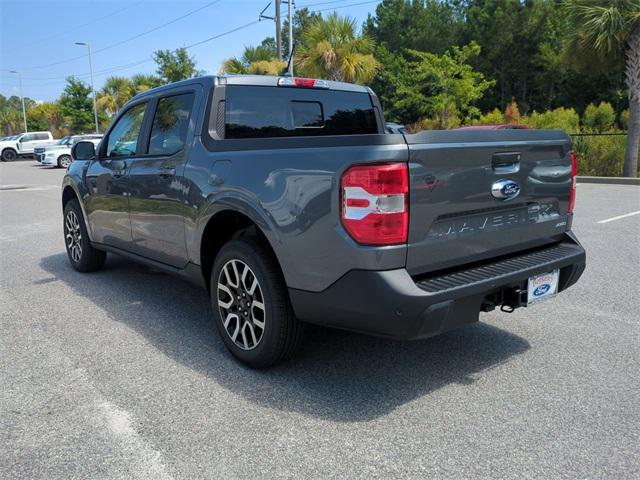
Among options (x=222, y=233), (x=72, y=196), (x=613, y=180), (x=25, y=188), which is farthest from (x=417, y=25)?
(x=222, y=233)

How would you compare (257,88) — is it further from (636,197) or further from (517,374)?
(636,197)

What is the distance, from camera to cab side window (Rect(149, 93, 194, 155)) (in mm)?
3988

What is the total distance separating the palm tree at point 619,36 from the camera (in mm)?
15555

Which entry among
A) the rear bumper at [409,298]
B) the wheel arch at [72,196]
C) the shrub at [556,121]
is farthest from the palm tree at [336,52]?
the rear bumper at [409,298]

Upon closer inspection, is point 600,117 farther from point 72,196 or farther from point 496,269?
point 496,269

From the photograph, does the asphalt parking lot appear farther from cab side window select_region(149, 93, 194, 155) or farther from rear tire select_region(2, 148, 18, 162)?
rear tire select_region(2, 148, 18, 162)

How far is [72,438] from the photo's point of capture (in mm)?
2719

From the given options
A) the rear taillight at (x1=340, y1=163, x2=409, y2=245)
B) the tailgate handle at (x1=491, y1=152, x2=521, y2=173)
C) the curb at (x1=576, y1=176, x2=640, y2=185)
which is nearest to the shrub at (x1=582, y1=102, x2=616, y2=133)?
the curb at (x1=576, y1=176, x2=640, y2=185)

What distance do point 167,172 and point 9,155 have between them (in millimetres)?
41566

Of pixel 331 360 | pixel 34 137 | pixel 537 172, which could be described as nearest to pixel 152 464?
pixel 331 360

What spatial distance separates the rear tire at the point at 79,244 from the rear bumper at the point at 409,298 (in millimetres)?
3676

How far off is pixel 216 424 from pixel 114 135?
3.42 meters

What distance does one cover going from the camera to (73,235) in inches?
240

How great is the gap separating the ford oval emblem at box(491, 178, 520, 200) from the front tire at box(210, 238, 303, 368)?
1320 millimetres
